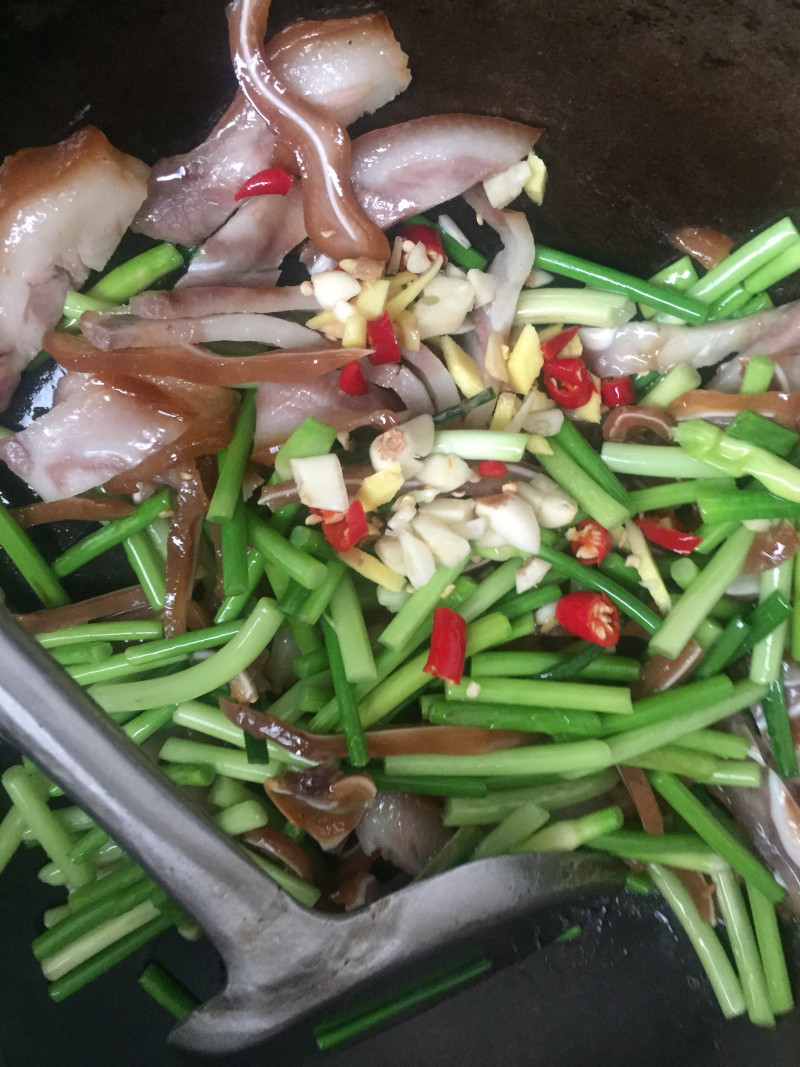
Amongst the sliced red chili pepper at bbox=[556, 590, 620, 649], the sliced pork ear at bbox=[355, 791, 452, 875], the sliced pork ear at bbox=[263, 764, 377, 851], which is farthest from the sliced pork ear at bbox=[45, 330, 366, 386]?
the sliced pork ear at bbox=[355, 791, 452, 875]

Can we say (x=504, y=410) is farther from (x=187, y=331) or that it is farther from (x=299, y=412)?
(x=187, y=331)

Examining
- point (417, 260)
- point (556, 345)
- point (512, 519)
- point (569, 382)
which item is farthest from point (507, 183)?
point (512, 519)

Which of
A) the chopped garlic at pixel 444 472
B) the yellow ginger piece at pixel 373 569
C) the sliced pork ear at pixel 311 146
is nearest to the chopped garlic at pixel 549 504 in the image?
the chopped garlic at pixel 444 472

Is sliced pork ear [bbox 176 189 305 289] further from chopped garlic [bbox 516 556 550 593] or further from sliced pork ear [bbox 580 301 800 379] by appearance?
chopped garlic [bbox 516 556 550 593]

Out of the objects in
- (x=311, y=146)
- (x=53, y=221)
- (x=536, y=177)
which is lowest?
A: (x=536, y=177)

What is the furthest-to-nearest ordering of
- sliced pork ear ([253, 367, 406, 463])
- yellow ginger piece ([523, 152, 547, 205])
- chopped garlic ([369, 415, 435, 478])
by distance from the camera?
yellow ginger piece ([523, 152, 547, 205]) < sliced pork ear ([253, 367, 406, 463]) < chopped garlic ([369, 415, 435, 478])
